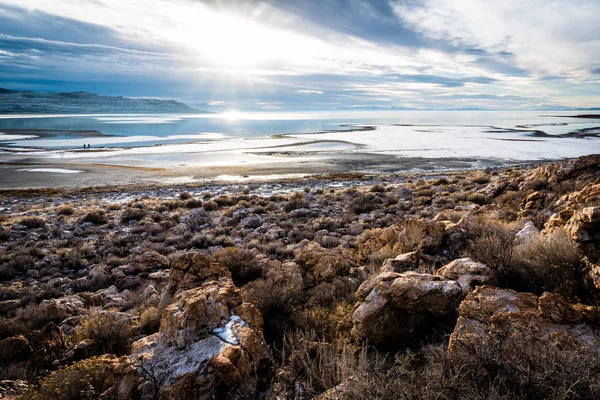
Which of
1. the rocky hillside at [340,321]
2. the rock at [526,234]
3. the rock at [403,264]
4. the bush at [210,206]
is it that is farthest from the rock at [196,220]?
the rock at [526,234]

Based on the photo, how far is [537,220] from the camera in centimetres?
623

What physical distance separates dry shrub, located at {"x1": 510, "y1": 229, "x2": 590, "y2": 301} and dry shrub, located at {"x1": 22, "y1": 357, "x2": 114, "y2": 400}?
14.2 ft

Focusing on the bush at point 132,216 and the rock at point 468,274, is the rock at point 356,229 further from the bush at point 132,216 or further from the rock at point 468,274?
the bush at point 132,216

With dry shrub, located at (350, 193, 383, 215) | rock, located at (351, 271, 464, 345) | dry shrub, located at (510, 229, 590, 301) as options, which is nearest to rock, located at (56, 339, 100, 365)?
rock, located at (351, 271, 464, 345)

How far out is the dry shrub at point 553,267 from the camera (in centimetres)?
335

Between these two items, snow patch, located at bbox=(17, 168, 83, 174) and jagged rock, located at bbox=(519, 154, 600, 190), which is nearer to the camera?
jagged rock, located at bbox=(519, 154, 600, 190)

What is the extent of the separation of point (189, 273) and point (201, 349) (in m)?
2.02

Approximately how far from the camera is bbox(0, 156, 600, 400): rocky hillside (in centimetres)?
266

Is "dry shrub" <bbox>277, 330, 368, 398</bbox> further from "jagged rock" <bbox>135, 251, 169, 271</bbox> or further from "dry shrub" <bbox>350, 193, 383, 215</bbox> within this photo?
"dry shrub" <bbox>350, 193, 383, 215</bbox>

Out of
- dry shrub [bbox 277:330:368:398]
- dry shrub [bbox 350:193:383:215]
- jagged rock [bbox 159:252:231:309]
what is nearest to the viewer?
dry shrub [bbox 277:330:368:398]

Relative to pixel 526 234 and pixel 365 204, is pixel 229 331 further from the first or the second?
pixel 365 204

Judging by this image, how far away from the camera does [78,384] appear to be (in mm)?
3303

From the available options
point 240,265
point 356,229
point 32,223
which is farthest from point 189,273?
point 32,223

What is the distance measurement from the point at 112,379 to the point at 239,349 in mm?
1286
